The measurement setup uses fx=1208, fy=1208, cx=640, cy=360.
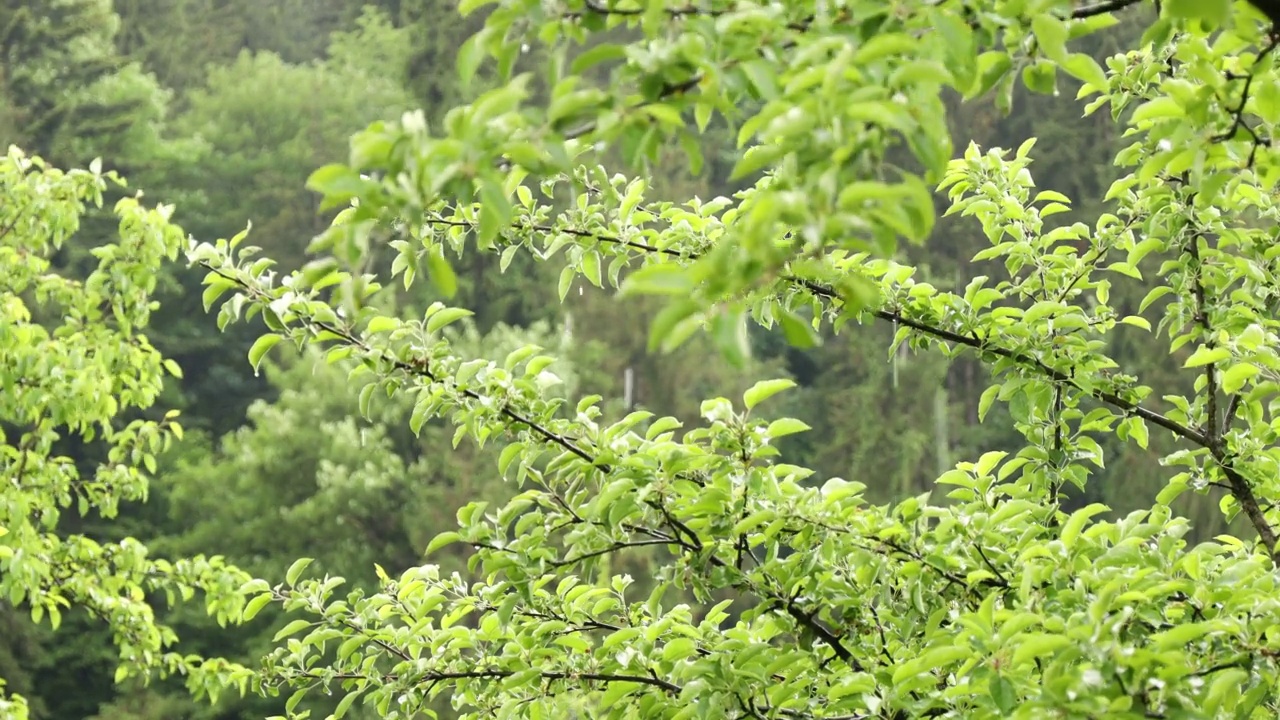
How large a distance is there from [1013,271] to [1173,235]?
37 cm

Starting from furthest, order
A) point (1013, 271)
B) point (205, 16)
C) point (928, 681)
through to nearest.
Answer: point (205, 16), point (1013, 271), point (928, 681)

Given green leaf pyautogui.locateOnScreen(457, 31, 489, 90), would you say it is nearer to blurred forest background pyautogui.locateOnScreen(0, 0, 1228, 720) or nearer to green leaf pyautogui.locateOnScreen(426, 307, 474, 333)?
green leaf pyautogui.locateOnScreen(426, 307, 474, 333)

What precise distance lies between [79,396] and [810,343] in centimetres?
414

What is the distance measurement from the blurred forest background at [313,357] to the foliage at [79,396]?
7.12 m

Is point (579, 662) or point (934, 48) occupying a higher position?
point (934, 48)

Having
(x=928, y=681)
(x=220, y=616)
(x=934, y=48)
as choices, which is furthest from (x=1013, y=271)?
(x=220, y=616)

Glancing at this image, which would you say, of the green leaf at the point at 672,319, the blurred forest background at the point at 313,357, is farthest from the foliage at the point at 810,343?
the blurred forest background at the point at 313,357

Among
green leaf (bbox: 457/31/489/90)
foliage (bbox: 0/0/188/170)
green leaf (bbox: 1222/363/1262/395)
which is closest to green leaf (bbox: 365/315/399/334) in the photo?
green leaf (bbox: 457/31/489/90)

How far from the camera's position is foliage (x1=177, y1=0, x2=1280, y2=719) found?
1.18m

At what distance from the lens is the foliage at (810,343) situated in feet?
3.89

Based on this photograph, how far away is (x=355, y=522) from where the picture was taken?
49.3ft

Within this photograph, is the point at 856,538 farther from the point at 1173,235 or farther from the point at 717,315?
the point at 717,315

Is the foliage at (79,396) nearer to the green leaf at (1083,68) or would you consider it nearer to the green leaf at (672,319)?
the green leaf at (1083,68)

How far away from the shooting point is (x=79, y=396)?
459cm
